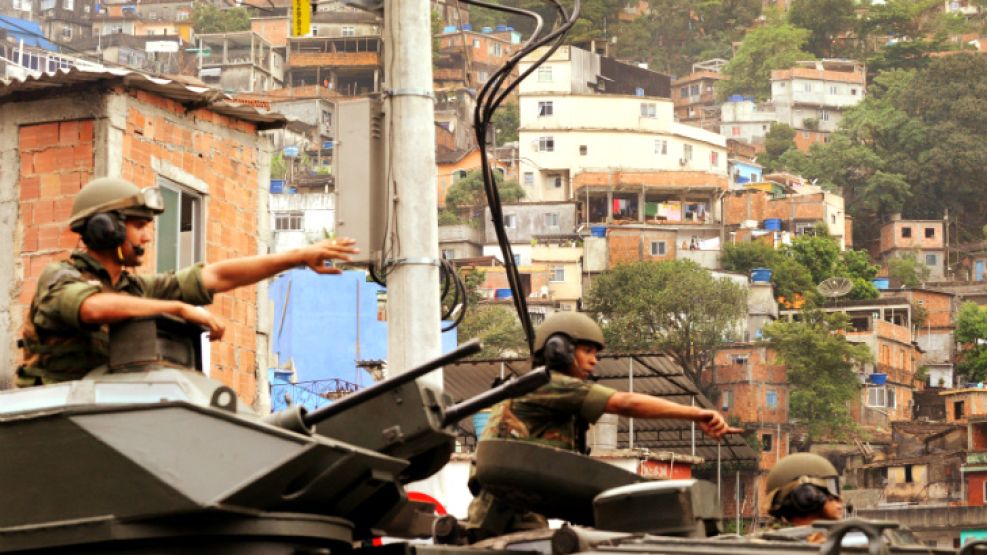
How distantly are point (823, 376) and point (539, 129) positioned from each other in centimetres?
2467

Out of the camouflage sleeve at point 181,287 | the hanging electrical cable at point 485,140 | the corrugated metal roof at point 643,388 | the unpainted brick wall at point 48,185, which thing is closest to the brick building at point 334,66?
the corrugated metal roof at point 643,388

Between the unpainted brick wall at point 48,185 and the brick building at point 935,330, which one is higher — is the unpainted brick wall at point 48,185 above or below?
above

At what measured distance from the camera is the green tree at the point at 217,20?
13470 cm

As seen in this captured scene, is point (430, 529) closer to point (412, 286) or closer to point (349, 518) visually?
point (349, 518)

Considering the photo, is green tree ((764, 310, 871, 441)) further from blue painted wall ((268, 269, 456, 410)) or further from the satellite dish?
blue painted wall ((268, 269, 456, 410))

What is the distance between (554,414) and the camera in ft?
28.6

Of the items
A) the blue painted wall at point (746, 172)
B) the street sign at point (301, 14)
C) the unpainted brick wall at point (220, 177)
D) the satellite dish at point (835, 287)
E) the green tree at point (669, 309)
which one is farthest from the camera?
the blue painted wall at point (746, 172)

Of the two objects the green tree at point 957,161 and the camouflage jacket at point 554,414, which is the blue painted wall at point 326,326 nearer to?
the camouflage jacket at point 554,414

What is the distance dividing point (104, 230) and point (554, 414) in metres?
2.24

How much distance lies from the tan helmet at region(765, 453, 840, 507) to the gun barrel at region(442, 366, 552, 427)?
2.47 m

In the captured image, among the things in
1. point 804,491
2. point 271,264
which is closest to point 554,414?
point 804,491

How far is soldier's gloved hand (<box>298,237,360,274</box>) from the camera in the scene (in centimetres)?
725

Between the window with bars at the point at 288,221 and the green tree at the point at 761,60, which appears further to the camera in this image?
the green tree at the point at 761,60

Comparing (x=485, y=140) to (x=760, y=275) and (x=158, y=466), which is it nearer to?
(x=158, y=466)
